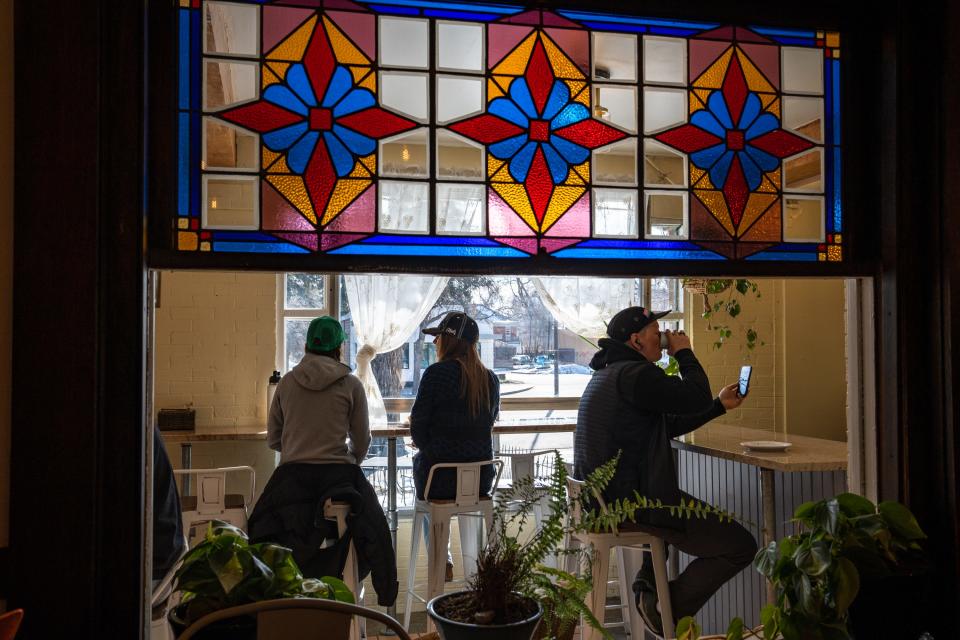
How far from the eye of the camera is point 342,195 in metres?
1.89

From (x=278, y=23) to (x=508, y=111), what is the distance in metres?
0.55

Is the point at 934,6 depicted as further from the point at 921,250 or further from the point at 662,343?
the point at 662,343

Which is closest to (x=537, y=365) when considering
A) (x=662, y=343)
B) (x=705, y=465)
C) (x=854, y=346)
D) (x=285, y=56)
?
(x=705, y=465)

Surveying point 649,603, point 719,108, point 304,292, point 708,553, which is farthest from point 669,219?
point 304,292

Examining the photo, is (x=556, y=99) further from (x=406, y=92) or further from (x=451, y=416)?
(x=451, y=416)

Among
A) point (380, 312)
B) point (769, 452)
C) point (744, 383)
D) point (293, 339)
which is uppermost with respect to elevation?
point (380, 312)

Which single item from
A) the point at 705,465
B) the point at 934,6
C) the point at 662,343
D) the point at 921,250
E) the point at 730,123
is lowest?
the point at 705,465

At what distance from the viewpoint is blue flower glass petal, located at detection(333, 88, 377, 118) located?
6.23 ft

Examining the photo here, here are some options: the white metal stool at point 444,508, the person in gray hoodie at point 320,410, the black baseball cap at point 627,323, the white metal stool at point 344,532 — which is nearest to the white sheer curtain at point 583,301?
the white metal stool at point 444,508

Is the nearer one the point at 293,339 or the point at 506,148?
the point at 506,148

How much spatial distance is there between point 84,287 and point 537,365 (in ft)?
16.4

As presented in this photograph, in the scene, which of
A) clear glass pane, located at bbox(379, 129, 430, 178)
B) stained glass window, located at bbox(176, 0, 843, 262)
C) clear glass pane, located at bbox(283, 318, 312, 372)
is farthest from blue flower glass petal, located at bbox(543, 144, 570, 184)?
clear glass pane, located at bbox(283, 318, 312, 372)

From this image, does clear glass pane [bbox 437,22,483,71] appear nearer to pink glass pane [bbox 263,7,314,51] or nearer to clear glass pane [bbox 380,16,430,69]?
clear glass pane [bbox 380,16,430,69]

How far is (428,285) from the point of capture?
621 cm
